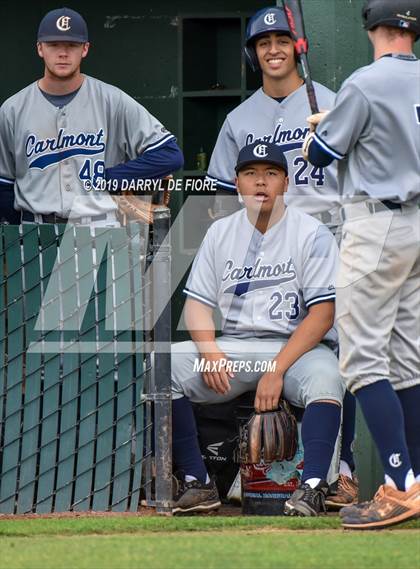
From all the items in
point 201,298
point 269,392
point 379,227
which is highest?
point 379,227

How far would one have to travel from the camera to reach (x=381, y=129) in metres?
4.58

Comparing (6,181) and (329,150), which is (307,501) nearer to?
(329,150)

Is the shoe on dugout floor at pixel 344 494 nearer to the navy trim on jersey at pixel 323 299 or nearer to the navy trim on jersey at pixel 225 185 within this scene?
the navy trim on jersey at pixel 323 299

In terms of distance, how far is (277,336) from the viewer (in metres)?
5.46

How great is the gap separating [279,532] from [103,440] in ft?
3.09

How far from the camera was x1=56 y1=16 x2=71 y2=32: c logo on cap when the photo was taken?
6.14 metres

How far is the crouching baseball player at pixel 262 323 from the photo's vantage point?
520 cm

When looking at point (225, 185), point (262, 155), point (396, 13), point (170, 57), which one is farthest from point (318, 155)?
point (170, 57)

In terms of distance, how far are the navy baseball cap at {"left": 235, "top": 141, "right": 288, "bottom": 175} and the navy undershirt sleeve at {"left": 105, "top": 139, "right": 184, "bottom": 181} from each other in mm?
653

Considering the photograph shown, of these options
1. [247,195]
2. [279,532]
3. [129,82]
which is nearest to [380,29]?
[247,195]

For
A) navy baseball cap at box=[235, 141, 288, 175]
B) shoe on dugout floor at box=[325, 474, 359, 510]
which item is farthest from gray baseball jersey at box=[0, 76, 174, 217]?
shoe on dugout floor at box=[325, 474, 359, 510]

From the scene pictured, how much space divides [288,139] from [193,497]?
1.59 metres

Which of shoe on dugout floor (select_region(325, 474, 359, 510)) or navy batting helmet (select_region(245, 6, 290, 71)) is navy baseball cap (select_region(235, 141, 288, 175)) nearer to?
navy batting helmet (select_region(245, 6, 290, 71))

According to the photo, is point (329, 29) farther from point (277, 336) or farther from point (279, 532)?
point (279, 532)
